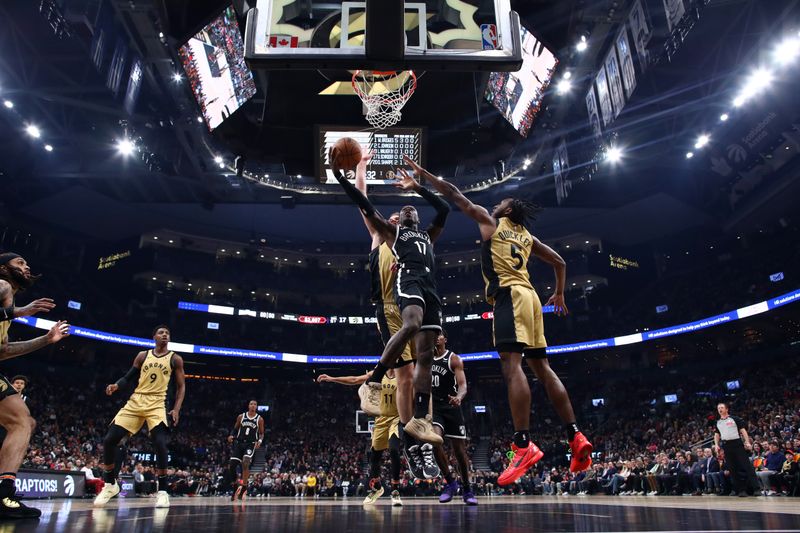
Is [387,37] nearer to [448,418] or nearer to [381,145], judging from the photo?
[448,418]

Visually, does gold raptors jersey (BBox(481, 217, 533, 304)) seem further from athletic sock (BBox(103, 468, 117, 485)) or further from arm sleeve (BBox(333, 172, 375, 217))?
athletic sock (BBox(103, 468, 117, 485))

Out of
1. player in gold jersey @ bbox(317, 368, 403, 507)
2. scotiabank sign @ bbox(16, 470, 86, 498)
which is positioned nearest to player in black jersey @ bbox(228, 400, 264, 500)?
scotiabank sign @ bbox(16, 470, 86, 498)

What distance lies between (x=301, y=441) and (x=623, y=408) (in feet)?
58.4

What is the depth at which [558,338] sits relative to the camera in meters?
32.3

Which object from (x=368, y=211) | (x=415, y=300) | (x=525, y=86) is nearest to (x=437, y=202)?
(x=368, y=211)

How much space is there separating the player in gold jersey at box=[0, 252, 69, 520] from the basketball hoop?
20.4 feet

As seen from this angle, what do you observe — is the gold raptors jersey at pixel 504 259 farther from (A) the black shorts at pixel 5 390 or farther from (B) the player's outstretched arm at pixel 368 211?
(A) the black shorts at pixel 5 390

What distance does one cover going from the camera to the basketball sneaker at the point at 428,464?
15.3ft

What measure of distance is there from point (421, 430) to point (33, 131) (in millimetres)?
19480

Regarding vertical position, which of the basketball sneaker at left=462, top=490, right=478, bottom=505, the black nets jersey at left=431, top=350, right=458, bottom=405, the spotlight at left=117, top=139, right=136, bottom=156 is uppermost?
the spotlight at left=117, top=139, right=136, bottom=156

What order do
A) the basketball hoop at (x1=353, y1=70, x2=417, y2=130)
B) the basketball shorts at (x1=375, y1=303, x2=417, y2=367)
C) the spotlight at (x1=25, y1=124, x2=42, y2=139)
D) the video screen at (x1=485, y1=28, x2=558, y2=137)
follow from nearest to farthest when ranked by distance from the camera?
the basketball shorts at (x1=375, y1=303, x2=417, y2=367) < the basketball hoop at (x1=353, y1=70, x2=417, y2=130) < the video screen at (x1=485, y1=28, x2=558, y2=137) < the spotlight at (x1=25, y1=124, x2=42, y2=139)

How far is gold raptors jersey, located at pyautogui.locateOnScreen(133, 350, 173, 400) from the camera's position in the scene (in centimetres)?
667

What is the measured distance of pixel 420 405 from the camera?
463 centimetres

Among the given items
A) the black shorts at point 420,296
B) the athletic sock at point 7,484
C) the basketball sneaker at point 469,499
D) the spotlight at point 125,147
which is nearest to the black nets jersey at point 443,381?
the basketball sneaker at point 469,499
